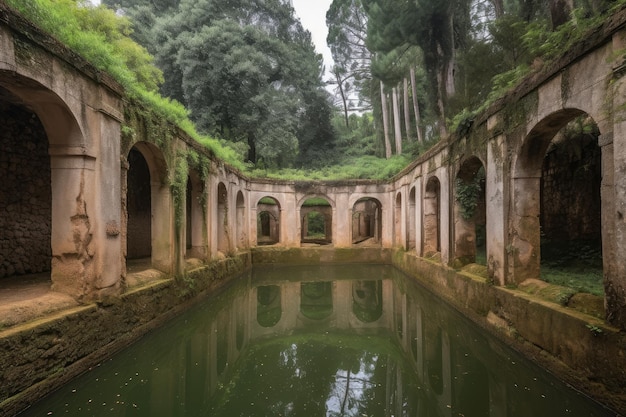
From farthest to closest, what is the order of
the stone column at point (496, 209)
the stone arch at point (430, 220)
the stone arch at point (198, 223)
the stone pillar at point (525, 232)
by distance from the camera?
the stone arch at point (430, 220) < the stone arch at point (198, 223) < the stone column at point (496, 209) < the stone pillar at point (525, 232)

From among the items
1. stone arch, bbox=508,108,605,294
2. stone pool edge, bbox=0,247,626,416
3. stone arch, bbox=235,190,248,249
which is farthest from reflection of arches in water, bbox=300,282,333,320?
stone arch, bbox=508,108,605,294

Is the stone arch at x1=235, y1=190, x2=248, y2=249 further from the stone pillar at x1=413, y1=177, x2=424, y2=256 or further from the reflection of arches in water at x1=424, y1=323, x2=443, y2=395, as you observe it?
the reflection of arches in water at x1=424, y1=323, x2=443, y2=395

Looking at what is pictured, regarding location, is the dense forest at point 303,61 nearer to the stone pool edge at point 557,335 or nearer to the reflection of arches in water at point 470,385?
the stone pool edge at point 557,335

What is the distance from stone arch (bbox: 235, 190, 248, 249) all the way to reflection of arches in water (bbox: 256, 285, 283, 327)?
4.16 meters

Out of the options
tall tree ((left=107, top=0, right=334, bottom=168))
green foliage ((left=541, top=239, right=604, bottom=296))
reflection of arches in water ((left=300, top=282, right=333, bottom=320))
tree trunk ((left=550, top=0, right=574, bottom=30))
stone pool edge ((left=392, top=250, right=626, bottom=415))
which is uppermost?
tall tree ((left=107, top=0, right=334, bottom=168))

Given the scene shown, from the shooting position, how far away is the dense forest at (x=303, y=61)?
357 inches

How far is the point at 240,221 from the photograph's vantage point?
15.7 metres

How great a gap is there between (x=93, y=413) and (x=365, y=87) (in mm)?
35781

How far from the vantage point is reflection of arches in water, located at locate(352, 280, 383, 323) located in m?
8.44

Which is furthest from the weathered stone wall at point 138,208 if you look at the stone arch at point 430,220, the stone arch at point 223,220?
the stone arch at point 430,220

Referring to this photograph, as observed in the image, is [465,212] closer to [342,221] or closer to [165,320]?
[165,320]

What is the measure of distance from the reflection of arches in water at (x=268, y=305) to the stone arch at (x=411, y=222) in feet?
20.4

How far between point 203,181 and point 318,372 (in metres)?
6.99

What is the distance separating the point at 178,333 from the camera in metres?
6.71
